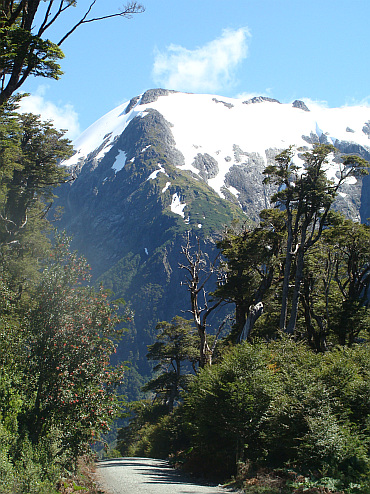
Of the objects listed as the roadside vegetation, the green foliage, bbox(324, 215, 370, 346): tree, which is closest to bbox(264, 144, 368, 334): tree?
the roadside vegetation

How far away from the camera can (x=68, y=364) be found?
36.3 ft

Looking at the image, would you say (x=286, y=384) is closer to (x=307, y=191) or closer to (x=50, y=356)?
(x=50, y=356)

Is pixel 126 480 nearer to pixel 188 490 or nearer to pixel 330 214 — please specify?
pixel 188 490

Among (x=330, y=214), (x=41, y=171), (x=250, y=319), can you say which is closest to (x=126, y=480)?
(x=250, y=319)

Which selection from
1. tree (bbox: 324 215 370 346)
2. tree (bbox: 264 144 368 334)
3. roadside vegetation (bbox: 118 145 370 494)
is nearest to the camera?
roadside vegetation (bbox: 118 145 370 494)

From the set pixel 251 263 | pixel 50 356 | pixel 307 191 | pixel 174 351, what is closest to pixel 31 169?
pixel 251 263

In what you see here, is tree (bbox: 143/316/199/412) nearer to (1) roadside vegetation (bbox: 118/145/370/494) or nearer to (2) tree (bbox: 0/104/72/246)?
(1) roadside vegetation (bbox: 118/145/370/494)

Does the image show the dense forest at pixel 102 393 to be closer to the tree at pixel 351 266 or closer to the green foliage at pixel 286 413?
the green foliage at pixel 286 413

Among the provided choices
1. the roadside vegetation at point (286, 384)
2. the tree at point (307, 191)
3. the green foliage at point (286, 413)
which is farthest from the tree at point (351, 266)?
the green foliage at point (286, 413)

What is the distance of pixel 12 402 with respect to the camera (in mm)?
10211

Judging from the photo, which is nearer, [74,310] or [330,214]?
[74,310]

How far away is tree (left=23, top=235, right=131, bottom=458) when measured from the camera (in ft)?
35.8

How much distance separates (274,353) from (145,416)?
1306 inches

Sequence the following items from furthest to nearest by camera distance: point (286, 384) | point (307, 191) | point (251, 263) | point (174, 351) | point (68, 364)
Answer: point (174, 351) < point (251, 263) < point (307, 191) < point (286, 384) < point (68, 364)
